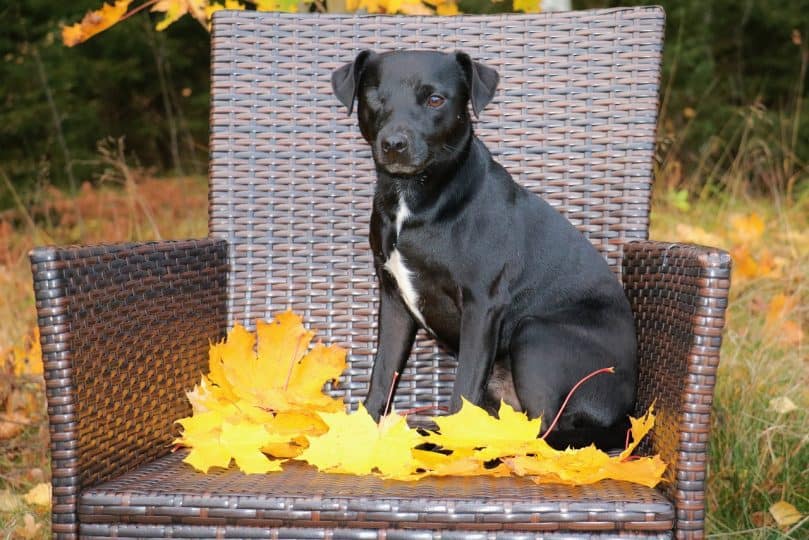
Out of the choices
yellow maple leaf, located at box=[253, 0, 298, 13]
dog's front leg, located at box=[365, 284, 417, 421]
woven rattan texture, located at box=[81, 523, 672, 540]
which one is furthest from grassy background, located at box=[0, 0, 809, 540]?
yellow maple leaf, located at box=[253, 0, 298, 13]

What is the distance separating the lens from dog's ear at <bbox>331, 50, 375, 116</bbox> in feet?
7.08

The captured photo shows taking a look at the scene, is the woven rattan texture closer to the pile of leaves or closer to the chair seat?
the chair seat

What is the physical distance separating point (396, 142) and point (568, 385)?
2.09ft

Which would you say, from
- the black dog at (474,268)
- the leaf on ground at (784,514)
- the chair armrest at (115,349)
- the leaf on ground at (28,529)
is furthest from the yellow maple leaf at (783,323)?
the leaf on ground at (28,529)

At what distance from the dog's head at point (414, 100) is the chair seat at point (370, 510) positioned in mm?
714

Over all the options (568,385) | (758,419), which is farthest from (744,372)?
(568,385)

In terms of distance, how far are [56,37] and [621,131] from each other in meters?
4.72

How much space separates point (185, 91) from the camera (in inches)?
313

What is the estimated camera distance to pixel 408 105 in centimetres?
206

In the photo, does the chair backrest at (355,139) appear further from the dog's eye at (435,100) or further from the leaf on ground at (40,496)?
the leaf on ground at (40,496)

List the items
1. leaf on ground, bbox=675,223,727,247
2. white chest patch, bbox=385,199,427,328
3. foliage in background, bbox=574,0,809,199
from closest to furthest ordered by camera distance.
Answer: white chest patch, bbox=385,199,427,328 < leaf on ground, bbox=675,223,727,247 < foliage in background, bbox=574,0,809,199

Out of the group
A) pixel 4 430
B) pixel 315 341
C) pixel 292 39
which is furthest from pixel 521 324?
pixel 4 430

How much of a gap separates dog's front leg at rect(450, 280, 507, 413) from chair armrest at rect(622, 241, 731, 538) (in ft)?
1.12

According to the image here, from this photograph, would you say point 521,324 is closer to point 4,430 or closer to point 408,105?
point 408,105
